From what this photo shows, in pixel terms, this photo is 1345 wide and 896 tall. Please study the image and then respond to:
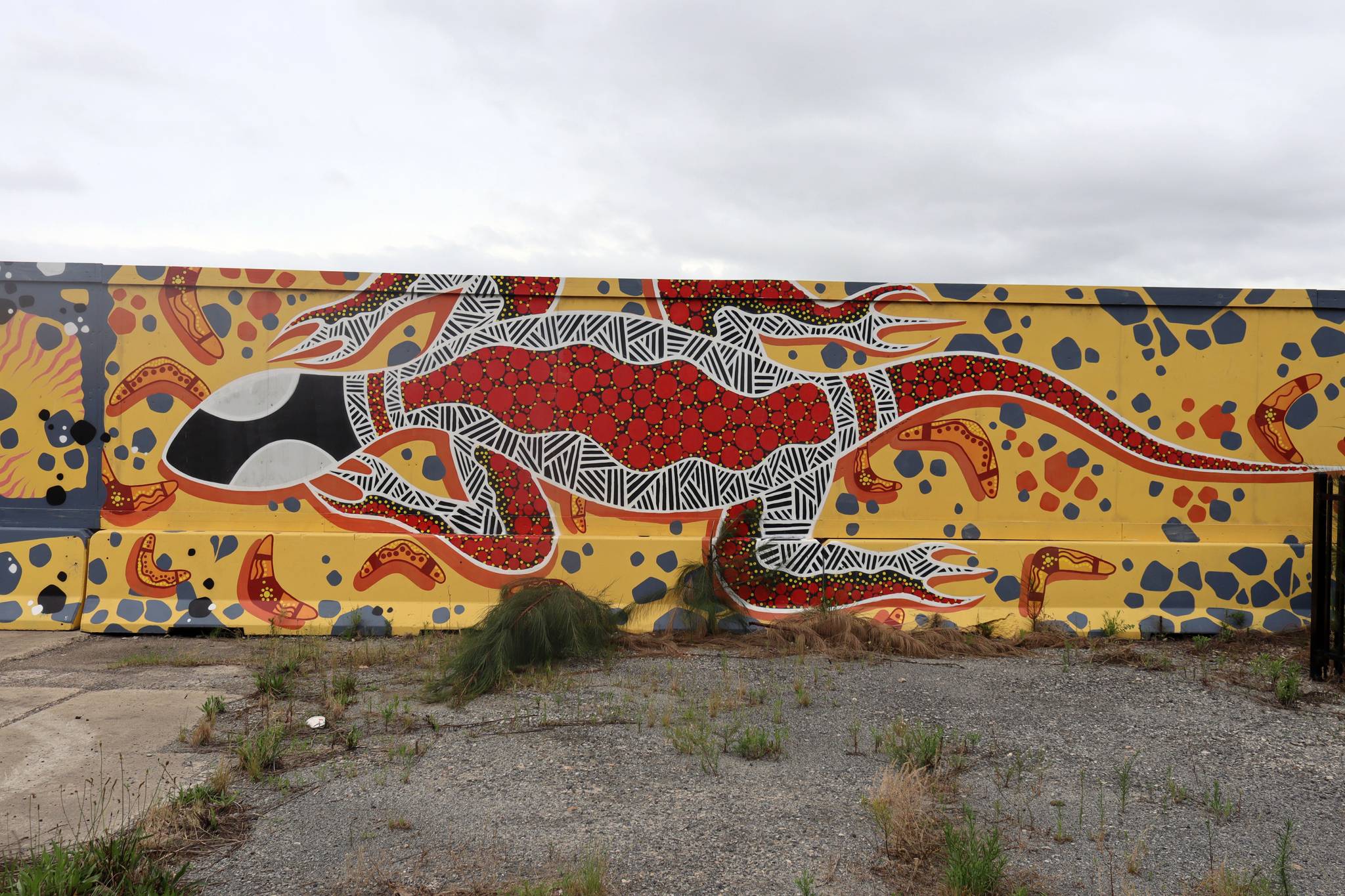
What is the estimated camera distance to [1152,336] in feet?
25.0

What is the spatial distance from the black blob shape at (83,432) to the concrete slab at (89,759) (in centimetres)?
259

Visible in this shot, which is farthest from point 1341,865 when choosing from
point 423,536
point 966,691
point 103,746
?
point 423,536

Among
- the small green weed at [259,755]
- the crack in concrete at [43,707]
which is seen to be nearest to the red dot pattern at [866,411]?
the small green weed at [259,755]

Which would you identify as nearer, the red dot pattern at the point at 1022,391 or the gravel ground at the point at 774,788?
the gravel ground at the point at 774,788

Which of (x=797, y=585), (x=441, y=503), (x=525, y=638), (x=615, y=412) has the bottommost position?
(x=525, y=638)

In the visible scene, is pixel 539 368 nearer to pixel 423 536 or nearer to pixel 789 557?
pixel 423 536

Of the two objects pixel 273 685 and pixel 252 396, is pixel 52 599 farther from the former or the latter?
pixel 273 685

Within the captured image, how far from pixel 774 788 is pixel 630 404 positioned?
4002mm

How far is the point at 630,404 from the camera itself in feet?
25.0

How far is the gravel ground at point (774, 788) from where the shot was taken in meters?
3.42

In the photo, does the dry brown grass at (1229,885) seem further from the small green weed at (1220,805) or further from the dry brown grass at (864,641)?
the dry brown grass at (864,641)

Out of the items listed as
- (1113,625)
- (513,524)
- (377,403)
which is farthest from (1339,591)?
(377,403)

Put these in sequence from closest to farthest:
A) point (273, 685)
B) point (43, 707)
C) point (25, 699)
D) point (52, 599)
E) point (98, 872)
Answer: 1. point (98, 872)
2. point (43, 707)
3. point (25, 699)
4. point (273, 685)
5. point (52, 599)

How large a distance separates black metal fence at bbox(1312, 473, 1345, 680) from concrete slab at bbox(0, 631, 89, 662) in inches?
353
